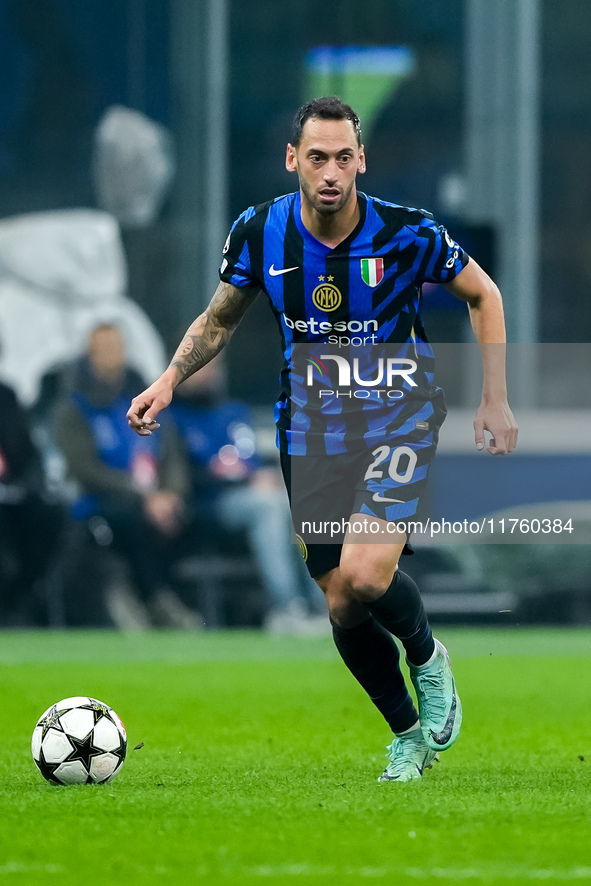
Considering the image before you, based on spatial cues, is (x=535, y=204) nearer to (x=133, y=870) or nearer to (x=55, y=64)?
(x=55, y=64)

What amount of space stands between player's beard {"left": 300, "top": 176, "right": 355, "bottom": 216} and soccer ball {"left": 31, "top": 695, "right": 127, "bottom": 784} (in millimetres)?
1710

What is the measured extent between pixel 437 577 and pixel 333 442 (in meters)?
7.71

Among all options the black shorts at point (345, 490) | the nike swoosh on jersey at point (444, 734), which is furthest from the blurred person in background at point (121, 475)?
the nike swoosh on jersey at point (444, 734)

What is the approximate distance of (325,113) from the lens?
4719 mm

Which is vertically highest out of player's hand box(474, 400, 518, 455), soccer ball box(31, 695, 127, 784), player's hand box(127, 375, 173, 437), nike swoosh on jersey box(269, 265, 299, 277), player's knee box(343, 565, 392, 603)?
nike swoosh on jersey box(269, 265, 299, 277)

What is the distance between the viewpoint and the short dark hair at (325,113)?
472 centimetres

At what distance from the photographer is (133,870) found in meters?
3.32

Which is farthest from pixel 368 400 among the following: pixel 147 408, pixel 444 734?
pixel 444 734

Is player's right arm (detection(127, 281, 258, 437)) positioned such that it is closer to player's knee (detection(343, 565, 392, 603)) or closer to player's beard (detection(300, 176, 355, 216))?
player's beard (detection(300, 176, 355, 216))

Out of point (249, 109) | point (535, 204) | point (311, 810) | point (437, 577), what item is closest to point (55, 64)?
point (249, 109)

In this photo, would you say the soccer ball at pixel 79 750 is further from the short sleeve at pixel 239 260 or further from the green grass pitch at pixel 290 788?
the short sleeve at pixel 239 260

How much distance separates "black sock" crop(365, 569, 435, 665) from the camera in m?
4.73

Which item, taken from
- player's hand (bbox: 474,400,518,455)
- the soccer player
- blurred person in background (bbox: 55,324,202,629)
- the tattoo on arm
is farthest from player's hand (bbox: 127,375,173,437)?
blurred person in background (bbox: 55,324,202,629)

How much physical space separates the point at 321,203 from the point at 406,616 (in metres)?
1.32
